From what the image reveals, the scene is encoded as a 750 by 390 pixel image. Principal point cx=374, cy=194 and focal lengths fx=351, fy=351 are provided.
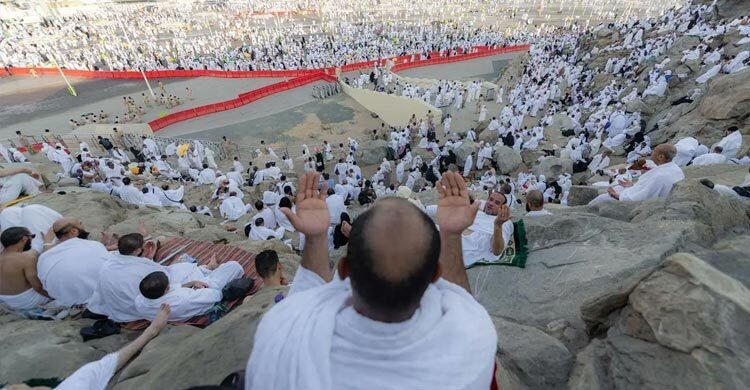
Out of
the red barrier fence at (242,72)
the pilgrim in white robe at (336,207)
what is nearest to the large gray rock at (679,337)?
the pilgrim in white robe at (336,207)

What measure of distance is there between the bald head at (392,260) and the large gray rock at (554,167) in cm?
1136

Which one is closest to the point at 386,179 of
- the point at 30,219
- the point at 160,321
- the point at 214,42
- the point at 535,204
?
the point at 535,204

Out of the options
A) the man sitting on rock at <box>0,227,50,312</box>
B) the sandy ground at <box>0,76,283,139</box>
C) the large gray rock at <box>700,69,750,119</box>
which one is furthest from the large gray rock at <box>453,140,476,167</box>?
the sandy ground at <box>0,76,283,139</box>

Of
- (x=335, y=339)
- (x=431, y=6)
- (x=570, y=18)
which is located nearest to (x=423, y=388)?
(x=335, y=339)

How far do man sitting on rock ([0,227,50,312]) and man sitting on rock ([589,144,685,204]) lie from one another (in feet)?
24.4

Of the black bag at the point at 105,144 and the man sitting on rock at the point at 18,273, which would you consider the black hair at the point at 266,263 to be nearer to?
the man sitting on rock at the point at 18,273

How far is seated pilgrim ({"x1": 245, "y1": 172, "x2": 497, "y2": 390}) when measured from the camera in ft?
3.72

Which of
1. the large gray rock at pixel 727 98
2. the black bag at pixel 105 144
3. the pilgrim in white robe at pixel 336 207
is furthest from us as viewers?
the black bag at pixel 105 144

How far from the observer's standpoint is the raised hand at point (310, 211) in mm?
2064

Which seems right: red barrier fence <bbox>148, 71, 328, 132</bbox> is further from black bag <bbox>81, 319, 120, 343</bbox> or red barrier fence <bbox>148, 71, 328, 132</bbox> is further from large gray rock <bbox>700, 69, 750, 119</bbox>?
large gray rock <bbox>700, 69, 750, 119</bbox>

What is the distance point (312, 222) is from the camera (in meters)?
2.08

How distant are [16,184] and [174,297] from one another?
6.12 metres

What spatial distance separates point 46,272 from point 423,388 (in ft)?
14.1

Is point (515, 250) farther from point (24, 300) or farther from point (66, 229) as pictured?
point (24, 300)
